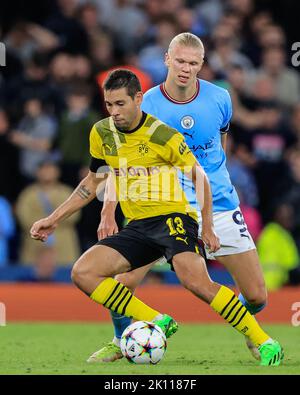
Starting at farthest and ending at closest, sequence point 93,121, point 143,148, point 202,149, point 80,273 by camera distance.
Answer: point 93,121 → point 202,149 → point 143,148 → point 80,273

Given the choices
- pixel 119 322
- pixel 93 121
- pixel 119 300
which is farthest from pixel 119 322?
pixel 93 121

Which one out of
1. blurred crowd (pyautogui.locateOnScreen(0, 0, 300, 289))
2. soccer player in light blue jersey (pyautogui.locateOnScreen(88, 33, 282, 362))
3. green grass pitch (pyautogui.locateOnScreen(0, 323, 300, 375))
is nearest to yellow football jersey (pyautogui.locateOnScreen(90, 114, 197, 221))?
soccer player in light blue jersey (pyautogui.locateOnScreen(88, 33, 282, 362))

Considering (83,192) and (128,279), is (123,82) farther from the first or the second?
(128,279)

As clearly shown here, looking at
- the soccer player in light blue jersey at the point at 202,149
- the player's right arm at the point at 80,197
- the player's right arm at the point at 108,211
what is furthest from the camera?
the soccer player in light blue jersey at the point at 202,149

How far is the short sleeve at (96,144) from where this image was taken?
811 centimetres

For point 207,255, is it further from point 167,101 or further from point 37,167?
point 37,167

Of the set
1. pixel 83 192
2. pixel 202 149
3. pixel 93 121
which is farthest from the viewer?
pixel 93 121

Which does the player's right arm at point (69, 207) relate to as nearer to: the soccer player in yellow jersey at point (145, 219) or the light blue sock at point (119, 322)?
the soccer player in yellow jersey at point (145, 219)

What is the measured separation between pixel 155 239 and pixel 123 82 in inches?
44.6

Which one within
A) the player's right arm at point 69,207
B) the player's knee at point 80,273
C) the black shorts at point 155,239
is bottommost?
the player's knee at point 80,273

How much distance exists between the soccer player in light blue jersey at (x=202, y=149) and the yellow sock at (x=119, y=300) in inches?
19.1

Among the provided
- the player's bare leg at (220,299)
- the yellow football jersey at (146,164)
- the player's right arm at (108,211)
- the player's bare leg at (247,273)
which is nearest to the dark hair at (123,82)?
the yellow football jersey at (146,164)

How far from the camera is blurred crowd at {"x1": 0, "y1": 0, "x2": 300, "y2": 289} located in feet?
45.9

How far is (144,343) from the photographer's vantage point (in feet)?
25.4
